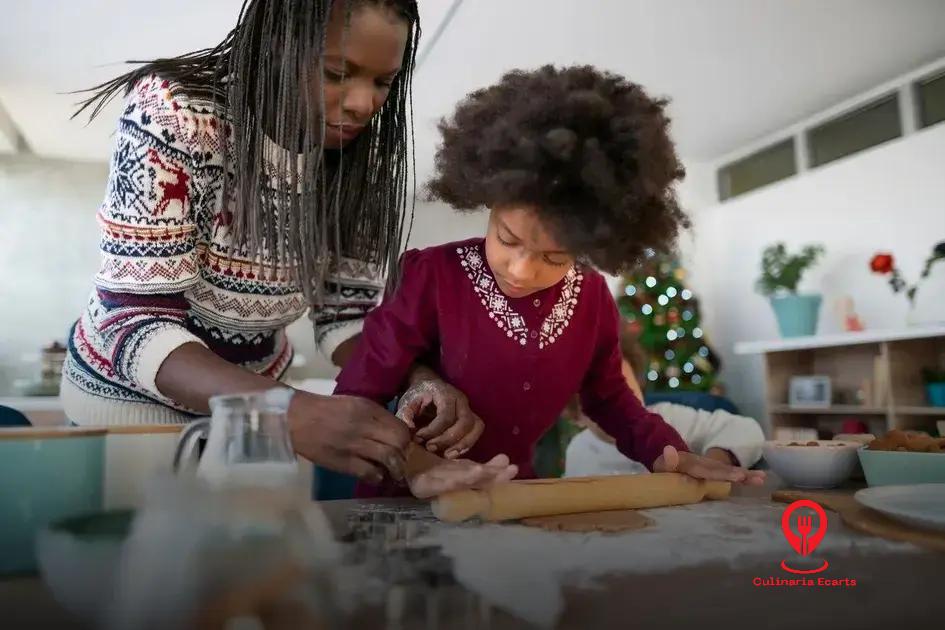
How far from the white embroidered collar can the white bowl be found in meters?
0.32

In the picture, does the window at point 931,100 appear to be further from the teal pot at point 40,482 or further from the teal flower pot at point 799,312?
the teal pot at point 40,482

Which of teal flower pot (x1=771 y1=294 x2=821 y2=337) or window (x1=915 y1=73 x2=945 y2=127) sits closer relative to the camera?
window (x1=915 y1=73 x2=945 y2=127)

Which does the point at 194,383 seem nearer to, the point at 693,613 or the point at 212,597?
the point at 212,597

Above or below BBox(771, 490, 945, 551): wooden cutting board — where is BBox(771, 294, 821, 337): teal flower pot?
above

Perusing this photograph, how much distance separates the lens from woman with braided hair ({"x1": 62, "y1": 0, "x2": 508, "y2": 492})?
2.04 feet

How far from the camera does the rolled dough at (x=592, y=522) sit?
55 cm

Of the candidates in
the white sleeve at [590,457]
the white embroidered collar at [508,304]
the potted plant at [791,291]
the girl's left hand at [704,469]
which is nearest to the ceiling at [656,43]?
the potted plant at [791,291]

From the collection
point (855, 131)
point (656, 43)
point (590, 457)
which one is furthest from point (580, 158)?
point (855, 131)

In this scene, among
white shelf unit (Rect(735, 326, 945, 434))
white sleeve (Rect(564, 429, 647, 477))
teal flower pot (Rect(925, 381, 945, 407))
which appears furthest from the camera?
white shelf unit (Rect(735, 326, 945, 434))

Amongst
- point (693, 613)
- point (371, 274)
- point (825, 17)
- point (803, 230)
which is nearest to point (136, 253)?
point (371, 274)

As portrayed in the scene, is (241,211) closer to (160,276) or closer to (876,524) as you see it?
(160,276)

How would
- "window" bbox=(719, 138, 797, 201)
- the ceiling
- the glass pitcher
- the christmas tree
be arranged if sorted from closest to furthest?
the glass pitcher
the ceiling
"window" bbox=(719, 138, 797, 201)
the christmas tree

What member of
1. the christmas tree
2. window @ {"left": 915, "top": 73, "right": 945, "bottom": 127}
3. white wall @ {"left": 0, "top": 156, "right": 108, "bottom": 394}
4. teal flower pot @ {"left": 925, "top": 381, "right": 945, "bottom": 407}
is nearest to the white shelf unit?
teal flower pot @ {"left": 925, "top": 381, "right": 945, "bottom": 407}

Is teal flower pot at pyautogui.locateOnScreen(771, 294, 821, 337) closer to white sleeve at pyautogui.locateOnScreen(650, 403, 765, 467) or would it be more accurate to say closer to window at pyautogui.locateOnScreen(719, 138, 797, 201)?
window at pyautogui.locateOnScreen(719, 138, 797, 201)
